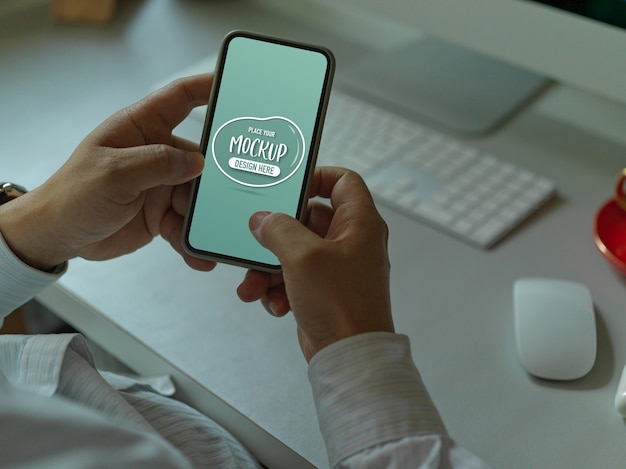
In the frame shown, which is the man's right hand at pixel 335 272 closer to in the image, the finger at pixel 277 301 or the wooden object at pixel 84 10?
the finger at pixel 277 301

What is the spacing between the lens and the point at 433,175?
2.75 feet

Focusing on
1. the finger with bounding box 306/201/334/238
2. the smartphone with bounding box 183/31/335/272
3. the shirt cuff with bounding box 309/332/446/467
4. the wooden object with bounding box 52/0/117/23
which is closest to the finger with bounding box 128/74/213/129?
the smartphone with bounding box 183/31/335/272

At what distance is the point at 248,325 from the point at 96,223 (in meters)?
0.16

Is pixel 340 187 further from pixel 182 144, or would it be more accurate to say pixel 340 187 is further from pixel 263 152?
pixel 182 144

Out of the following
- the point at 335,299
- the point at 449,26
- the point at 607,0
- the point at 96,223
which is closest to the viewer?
the point at 335,299

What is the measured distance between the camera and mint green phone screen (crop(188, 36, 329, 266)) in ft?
2.12

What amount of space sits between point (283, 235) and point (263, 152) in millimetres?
117

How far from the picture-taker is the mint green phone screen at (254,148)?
65 centimetres

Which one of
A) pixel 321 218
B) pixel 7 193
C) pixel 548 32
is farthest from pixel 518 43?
pixel 7 193

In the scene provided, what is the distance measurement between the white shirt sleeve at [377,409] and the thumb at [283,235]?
7 centimetres

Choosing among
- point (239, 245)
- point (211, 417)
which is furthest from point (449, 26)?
point (211, 417)

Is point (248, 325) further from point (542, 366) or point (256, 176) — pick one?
point (542, 366)

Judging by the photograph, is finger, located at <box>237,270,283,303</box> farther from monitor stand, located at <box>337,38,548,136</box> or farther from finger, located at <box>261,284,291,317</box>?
monitor stand, located at <box>337,38,548,136</box>

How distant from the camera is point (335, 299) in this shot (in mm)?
530
